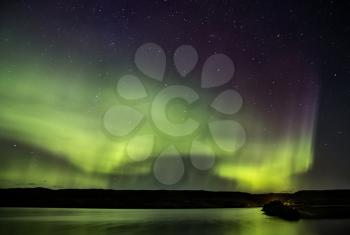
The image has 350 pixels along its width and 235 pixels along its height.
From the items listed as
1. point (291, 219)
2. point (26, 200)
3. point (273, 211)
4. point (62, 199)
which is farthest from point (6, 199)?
point (291, 219)

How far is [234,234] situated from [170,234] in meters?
6.79

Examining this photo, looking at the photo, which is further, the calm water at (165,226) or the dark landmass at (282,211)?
the dark landmass at (282,211)

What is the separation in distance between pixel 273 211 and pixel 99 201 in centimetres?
12528

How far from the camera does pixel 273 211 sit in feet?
300

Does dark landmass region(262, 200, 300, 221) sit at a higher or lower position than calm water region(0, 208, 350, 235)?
higher

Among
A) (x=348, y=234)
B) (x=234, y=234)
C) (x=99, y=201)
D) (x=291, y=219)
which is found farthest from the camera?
(x=99, y=201)

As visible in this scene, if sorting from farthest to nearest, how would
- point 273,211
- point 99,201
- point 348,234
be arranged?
point 99,201
point 273,211
point 348,234

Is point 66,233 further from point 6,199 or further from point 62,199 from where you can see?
point 62,199

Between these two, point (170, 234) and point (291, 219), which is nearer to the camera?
point (170, 234)

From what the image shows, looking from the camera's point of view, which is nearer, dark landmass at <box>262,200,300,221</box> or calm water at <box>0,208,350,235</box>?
calm water at <box>0,208,350,235</box>

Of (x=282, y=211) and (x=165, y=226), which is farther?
(x=282, y=211)

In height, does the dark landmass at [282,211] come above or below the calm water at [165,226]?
above

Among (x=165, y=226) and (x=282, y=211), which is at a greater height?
(x=282, y=211)

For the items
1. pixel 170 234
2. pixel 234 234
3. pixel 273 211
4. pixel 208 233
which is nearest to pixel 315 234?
pixel 234 234
